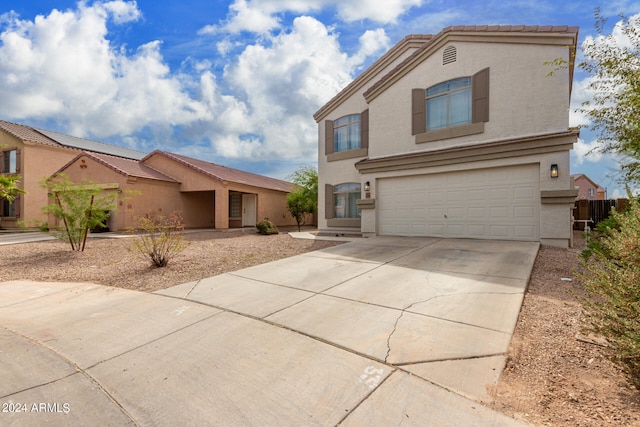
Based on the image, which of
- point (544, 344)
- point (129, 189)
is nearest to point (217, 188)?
point (129, 189)

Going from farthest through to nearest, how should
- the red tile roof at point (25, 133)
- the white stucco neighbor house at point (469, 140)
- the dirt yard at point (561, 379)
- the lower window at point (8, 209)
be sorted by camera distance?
1. the lower window at point (8, 209)
2. the red tile roof at point (25, 133)
3. the white stucco neighbor house at point (469, 140)
4. the dirt yard at point (561, 379)

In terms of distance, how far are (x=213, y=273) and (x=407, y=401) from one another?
195 inches

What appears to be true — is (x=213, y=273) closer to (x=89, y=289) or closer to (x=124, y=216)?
(x=89, y=289)

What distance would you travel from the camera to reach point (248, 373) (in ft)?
9.04

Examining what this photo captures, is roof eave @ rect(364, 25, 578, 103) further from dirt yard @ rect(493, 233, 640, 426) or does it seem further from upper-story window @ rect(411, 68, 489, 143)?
dirt yard @ rect(493, 233, 640, 426)

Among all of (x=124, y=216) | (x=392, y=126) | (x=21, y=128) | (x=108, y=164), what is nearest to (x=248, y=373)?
(x=392, y=126)

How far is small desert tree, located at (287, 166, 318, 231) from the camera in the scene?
18578 millimetres

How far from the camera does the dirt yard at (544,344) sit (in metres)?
2.23

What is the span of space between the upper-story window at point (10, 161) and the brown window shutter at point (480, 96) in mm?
27083

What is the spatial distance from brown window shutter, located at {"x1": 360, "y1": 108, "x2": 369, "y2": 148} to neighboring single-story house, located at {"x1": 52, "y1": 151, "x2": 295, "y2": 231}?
797cm

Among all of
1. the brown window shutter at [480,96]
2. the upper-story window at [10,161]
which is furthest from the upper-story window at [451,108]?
the upper-story window at [10,161]

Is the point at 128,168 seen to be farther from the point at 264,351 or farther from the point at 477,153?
the point at 264,351

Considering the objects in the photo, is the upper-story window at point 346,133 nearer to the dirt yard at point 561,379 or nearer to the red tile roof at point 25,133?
the dirt yard at point 561,379

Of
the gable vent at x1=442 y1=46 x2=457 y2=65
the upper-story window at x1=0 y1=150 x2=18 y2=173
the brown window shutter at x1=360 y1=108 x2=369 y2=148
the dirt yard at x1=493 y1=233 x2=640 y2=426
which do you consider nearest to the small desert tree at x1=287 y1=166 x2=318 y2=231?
the brown window shutter at x1=360 y1=108 x2=369 y2=148
